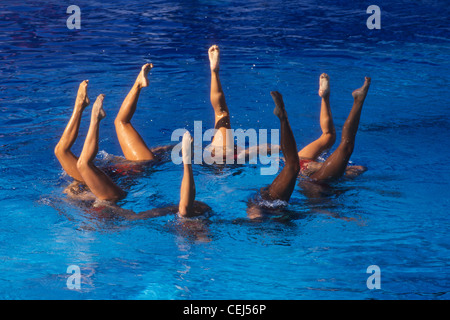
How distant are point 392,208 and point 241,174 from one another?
138 centimetres

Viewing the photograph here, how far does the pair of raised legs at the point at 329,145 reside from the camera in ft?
12.9

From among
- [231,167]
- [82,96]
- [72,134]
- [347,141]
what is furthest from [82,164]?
[347,141]

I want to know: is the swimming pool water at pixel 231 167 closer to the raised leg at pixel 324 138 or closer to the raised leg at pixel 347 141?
the raised leg at pixel 347 141

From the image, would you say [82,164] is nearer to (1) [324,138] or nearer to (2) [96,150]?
(2) [96,150]

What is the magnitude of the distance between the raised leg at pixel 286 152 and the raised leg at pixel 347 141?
54 centimetres

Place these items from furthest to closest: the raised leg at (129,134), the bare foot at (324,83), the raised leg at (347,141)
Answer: the raised leg at (129,134) → the bare foot at (324,83) → the raised leg at (347,141)

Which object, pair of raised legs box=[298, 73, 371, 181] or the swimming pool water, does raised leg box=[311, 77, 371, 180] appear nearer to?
pair of raised legs box=[298, 73, 371, 181]

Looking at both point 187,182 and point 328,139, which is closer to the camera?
point 187,182

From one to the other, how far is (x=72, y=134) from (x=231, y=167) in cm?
158

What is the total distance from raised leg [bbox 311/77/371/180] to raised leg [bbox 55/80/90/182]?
75.7 inches

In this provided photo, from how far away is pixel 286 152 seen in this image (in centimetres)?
360

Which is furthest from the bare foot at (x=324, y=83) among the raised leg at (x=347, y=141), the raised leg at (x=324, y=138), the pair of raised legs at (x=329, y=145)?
the raised leg at (x=347, y=141)
